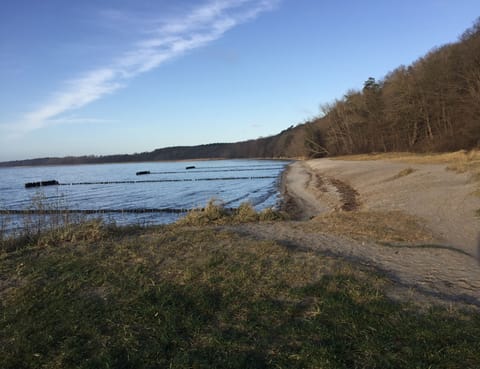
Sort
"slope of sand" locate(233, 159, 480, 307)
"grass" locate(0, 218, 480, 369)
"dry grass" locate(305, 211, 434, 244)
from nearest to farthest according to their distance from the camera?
"grass" locate(0, 218, 480, 369), "slope of sand" locate(233, 159, 480, 307), "dry grass" locate(305, 211, 434, 244)

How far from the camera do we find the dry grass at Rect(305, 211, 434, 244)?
8.48 meters

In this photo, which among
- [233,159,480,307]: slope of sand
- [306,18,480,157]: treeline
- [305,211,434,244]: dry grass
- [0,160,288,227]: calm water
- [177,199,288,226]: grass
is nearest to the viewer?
[233,159,480,307]: slope of sand

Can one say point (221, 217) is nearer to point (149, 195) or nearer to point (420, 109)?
point (149, 195)

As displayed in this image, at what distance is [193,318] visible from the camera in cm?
422

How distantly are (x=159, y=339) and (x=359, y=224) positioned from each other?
7.47 m

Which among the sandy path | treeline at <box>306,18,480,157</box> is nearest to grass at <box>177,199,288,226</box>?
the sandy path

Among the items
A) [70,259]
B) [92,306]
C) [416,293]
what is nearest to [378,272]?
[416,293]

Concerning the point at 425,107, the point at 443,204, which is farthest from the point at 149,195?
the point at 425,107

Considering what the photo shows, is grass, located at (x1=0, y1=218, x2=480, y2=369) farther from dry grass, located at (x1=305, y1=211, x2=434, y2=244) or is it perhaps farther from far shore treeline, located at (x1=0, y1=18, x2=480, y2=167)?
far shore treeline, located at (x1=0, y1=18, x2=480, y2=167)

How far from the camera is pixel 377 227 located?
941cm

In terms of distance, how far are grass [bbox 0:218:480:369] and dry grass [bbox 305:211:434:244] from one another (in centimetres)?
282

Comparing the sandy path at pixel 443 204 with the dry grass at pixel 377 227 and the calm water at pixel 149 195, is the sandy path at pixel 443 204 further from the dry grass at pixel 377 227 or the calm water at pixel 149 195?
the calm water at pixel 149 195

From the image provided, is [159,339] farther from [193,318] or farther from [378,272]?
[378,272]

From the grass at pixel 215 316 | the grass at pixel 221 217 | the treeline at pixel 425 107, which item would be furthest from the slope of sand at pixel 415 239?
the treeline at pixel 425 107
